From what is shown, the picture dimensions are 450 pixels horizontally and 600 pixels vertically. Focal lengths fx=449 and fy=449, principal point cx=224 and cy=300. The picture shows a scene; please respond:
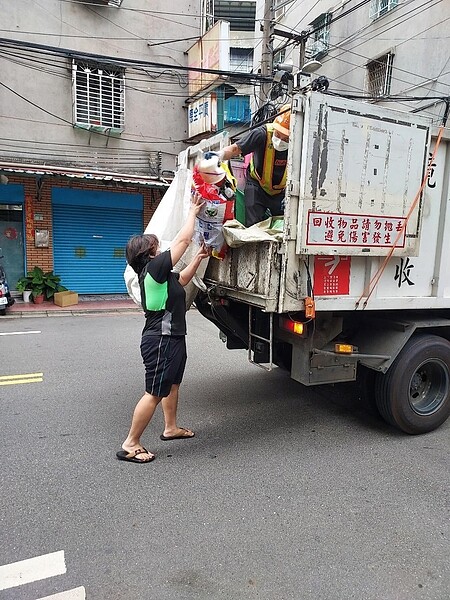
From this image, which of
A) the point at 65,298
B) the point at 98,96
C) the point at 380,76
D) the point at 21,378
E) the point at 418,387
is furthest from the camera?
the point at 380,76

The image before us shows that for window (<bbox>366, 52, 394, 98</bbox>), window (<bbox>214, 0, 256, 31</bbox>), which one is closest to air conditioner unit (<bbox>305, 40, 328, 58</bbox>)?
window (<bbox>366, 52, 394, 98</bbox>)

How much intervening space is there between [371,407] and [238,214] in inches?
85.5

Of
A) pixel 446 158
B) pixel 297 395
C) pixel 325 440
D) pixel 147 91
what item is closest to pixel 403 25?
pixel 147 91

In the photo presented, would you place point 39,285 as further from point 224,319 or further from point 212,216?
point 212,216

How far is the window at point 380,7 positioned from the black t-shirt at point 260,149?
37.8 ft

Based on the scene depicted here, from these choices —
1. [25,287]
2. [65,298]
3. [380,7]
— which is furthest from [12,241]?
[380,7]

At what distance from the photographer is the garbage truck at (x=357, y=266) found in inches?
121

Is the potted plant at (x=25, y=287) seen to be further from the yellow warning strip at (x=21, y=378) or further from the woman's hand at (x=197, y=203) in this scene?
the woman's hand at (x=197, y=203)

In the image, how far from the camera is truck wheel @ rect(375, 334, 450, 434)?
3.70 m

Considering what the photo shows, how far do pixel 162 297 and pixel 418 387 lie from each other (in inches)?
97.0

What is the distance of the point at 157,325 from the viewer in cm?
338

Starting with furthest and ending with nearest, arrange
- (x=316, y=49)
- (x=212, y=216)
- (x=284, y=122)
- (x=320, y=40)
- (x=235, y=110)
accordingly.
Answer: (x=316, y=49)
(x=320, y=40)
(x=235, y=110)
(x=212, y=216)
(x=284, y=122)

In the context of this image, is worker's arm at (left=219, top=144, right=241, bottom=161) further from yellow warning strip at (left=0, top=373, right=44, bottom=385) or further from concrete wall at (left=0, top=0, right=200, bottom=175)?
concrete wall at (left=0, top=0, right=200, bottom=175)

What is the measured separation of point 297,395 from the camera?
4879 millimetres
